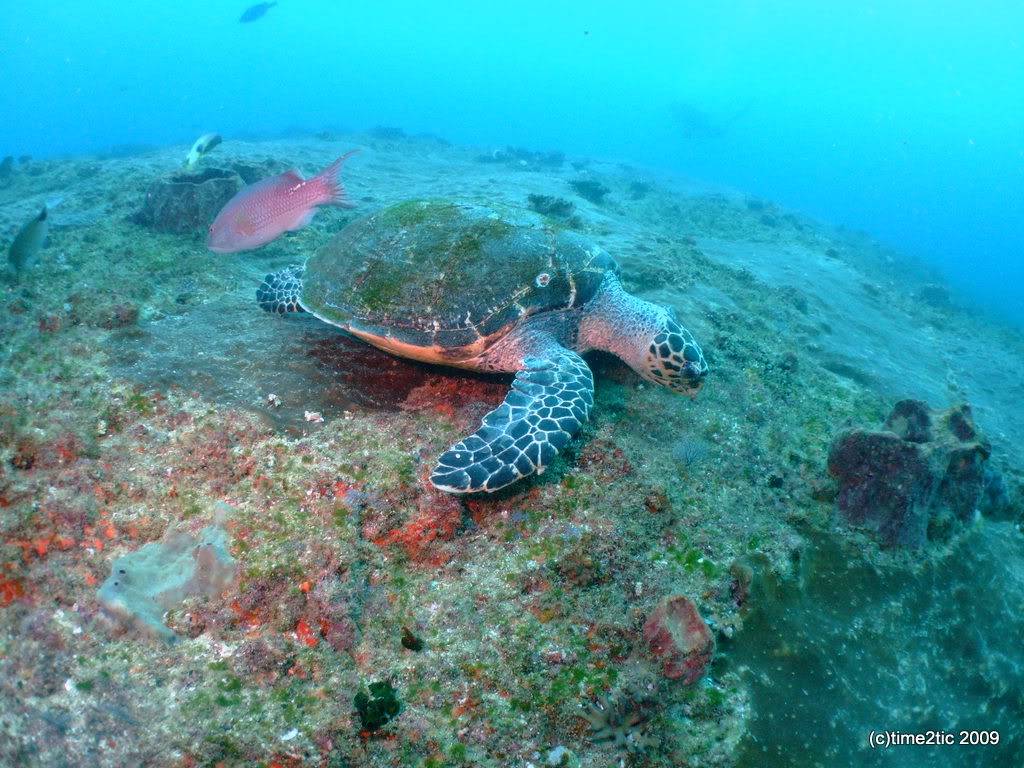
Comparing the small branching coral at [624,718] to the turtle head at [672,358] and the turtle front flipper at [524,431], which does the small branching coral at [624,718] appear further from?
the turtle head at [672,358]

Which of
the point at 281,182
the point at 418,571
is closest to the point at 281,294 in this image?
the point at 281,182

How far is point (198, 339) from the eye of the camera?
4.72 metres

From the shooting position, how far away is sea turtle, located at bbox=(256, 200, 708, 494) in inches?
168

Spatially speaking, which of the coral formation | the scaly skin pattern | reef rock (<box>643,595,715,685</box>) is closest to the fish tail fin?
the coral formation

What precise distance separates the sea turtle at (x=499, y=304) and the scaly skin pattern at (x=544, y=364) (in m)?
0.01

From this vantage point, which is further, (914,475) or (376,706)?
(914,475)

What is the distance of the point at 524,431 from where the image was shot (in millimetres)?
3590

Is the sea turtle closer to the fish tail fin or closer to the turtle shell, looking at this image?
the turtle shell

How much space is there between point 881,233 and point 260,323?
55447 mm

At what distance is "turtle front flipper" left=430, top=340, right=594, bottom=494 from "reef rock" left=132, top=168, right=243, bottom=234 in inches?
254

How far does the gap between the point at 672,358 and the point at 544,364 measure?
1.13 metres

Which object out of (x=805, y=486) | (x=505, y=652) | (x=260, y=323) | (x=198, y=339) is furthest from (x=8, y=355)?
(x=805, y=486)

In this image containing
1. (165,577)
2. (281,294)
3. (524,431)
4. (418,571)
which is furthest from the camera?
(281,294)

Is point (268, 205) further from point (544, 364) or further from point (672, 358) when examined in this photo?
point (672, 358)
